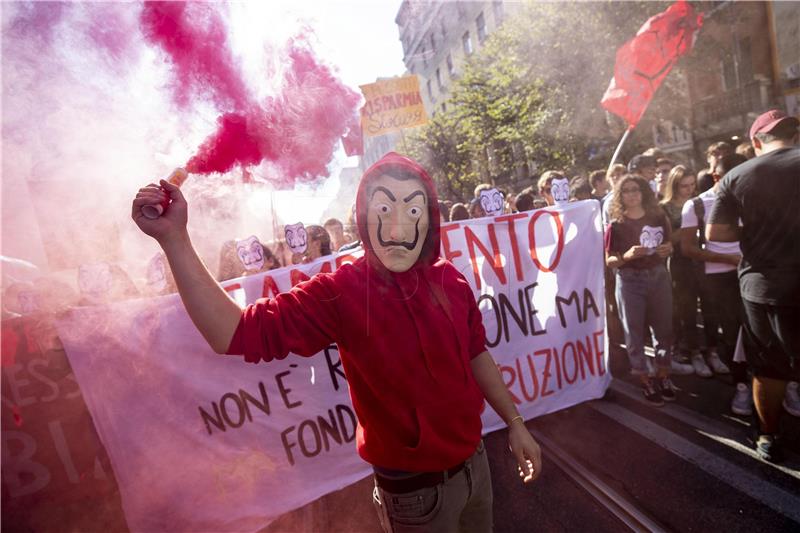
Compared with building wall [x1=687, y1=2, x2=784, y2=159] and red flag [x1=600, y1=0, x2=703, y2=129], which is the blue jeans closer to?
red flag [x1=600, y1=0, x2=703, y2=129]

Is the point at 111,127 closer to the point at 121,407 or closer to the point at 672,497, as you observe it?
the point at 121,407

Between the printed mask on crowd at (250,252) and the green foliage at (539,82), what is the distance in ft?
30.2

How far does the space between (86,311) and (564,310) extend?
10.2 ft

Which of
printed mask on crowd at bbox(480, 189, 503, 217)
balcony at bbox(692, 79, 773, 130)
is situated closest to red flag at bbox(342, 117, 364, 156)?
printed mask on crowd at bbox(480, 189, 503, 217)

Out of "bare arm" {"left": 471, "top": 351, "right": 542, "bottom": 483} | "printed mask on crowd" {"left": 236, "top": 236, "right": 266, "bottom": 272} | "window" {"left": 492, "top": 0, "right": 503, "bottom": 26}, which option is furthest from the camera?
"window" {"left": 492, "top": 0, "right": 503, "bottom": 26}

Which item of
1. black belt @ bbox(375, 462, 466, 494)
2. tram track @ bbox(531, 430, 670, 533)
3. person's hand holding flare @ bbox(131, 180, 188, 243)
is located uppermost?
person's hand holding flare @ bbox(131, 180, 188, 243)

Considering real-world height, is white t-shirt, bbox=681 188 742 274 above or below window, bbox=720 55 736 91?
below

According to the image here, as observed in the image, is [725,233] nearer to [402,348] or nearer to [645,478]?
[645,478]

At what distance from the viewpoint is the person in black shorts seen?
2352 millimetres

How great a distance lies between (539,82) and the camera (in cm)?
1271

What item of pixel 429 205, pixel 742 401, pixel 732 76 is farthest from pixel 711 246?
pixel 732 76

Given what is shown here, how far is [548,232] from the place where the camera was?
135 inches

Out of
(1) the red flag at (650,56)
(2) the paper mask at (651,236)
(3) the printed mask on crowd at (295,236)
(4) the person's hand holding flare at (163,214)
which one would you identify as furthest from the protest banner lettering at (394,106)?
(4) the person's hand holding flare at (163,214)

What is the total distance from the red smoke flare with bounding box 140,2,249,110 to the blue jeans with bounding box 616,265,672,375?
10.1ft
